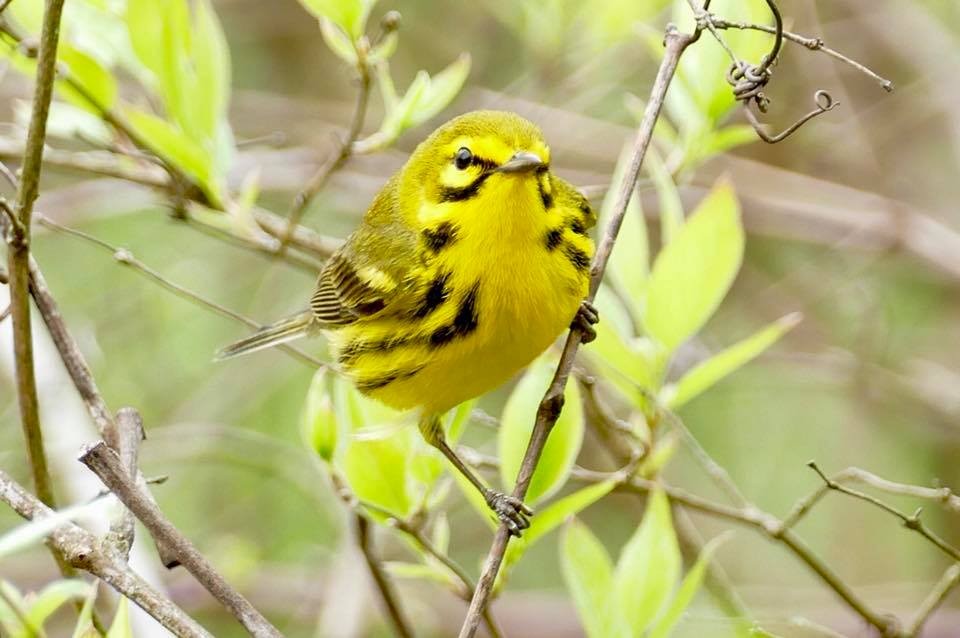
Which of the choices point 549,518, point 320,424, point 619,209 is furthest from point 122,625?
point 619,209

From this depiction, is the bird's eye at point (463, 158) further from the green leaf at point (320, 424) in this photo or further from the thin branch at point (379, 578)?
the thin branch at point (379, 578)

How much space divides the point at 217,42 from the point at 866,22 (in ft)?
8.10

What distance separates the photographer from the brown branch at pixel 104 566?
1.26 metres

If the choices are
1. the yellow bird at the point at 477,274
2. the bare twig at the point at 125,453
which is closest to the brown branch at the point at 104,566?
the bare twig at the point at 125,453

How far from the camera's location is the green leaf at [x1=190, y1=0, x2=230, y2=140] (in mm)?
2223

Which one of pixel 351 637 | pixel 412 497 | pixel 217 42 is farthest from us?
pixel 351 637

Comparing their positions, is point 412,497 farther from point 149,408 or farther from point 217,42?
point 149,408

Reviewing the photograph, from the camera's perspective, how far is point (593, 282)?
6.59 feet

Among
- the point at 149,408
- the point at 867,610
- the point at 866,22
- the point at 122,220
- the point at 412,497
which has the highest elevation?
the point at 122,220

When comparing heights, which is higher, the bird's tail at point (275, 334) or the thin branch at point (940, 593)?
the bird's tail at point (275, 334)

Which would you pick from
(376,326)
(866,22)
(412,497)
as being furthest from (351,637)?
(866,22)

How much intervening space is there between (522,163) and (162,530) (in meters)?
1.08

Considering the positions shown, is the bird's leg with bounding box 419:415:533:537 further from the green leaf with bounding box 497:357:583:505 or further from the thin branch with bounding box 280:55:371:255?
the thin branch with bounding box 280:55:371:255

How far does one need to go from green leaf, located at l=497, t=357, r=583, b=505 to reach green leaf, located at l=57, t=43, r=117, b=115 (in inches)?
36.7
